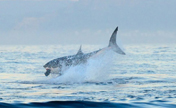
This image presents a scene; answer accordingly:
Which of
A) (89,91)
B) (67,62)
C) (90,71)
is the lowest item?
(89,91)

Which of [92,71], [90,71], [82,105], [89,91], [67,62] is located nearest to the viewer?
[82,105]

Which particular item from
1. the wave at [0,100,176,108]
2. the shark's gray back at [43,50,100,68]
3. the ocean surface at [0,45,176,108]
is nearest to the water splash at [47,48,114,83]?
the ocean surface at [0,45,176,108]

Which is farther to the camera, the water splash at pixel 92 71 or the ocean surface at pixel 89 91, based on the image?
the water splash at pixel 92 71

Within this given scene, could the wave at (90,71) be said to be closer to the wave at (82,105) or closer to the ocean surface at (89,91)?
the ocean surface at (89,91)

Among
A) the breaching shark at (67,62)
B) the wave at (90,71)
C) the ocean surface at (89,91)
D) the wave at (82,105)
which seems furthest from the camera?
the breaching shark at (67,62)

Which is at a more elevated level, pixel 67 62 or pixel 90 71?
pixel 67 62

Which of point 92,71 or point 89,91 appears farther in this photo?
point 92,71

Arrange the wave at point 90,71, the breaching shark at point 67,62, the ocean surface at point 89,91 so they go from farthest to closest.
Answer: the breaching shark at point 67,62 → the wave at point 90,71 → the ocean surface at point 89,91

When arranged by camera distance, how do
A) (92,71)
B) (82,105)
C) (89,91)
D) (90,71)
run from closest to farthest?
(82,105), (89,91), (90,71), (92,71)

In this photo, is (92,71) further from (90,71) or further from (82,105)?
(82,105)

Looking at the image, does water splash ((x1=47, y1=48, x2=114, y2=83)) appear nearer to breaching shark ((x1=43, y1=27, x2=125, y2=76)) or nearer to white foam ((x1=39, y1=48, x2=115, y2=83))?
white foam ((x1=39, y1=48, x2=115, y2=83))

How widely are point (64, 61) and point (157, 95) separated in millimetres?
10017

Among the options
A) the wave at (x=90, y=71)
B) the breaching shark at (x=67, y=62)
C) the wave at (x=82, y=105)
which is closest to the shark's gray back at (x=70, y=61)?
the breaching shark at (x=67, y=62)

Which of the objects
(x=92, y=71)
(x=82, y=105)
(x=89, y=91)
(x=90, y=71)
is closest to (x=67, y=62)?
(x=90, y=71)
